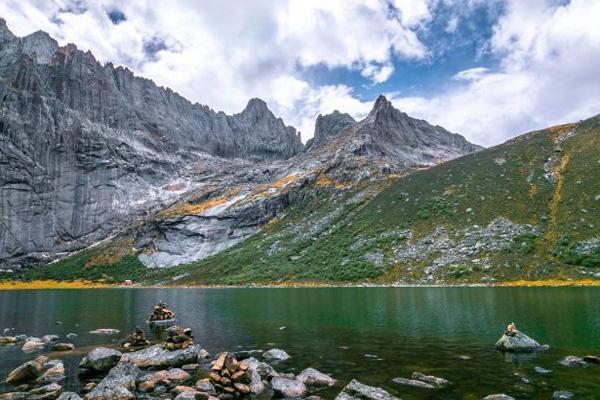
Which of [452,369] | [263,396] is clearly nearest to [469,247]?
[452,369]

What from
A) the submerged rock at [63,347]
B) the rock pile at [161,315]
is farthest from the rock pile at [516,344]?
the rock pile at [161,315]

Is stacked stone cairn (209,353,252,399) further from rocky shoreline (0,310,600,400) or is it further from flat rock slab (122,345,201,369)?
flat rock slab (122,345,201,369)

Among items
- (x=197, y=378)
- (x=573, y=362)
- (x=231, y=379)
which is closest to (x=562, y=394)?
(x=573, y=362)

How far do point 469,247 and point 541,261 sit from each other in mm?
21596

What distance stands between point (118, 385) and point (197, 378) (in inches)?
224

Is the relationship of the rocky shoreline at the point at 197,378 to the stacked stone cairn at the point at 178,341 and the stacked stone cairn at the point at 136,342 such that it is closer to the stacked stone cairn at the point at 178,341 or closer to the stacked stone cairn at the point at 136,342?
the stacked stone cairn at the point at 178,341

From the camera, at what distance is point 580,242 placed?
116 metres

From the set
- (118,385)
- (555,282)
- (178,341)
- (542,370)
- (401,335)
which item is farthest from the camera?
(555,282)

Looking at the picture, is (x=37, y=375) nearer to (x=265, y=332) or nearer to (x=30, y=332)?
(x=265, y=332)

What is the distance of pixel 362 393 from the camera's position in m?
23.5

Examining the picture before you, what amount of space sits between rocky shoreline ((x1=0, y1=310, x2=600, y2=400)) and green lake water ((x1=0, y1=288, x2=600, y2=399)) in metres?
1.02

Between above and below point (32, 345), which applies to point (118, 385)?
above

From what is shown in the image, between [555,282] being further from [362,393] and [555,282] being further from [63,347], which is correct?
[63,347]

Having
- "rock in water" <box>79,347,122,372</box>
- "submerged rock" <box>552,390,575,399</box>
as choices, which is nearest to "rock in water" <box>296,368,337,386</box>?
"submerged rock" <box>552,390,575,399</box>
